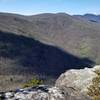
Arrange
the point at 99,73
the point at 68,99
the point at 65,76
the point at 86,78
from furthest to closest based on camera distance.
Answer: the point at 65,76
the point at 86,78
the point at 99,73
the point at 68,99

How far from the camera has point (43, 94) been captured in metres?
Answer: 15.0

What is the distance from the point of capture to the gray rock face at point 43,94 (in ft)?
48.4

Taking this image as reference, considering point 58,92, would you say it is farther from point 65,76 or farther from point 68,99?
point 65,76

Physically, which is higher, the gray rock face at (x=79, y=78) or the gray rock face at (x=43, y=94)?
the gray rock face at (x=43, y=94)

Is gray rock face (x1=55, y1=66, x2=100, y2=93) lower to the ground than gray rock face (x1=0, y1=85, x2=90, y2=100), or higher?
lower

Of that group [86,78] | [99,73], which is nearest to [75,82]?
[86,78]

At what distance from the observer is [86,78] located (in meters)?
32.4

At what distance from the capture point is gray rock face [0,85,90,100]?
14750mm

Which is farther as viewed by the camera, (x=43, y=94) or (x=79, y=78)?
(x=79, y=78)

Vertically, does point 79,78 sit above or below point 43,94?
below

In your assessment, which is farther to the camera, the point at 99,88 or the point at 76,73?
the point at 76,73

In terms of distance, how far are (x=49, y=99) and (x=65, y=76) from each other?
22775 millimetres

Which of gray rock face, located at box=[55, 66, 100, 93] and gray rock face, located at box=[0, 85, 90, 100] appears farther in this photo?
gray rock face, located at box=[55, 66, 100, 93]

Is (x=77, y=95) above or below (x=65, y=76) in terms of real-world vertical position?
above
